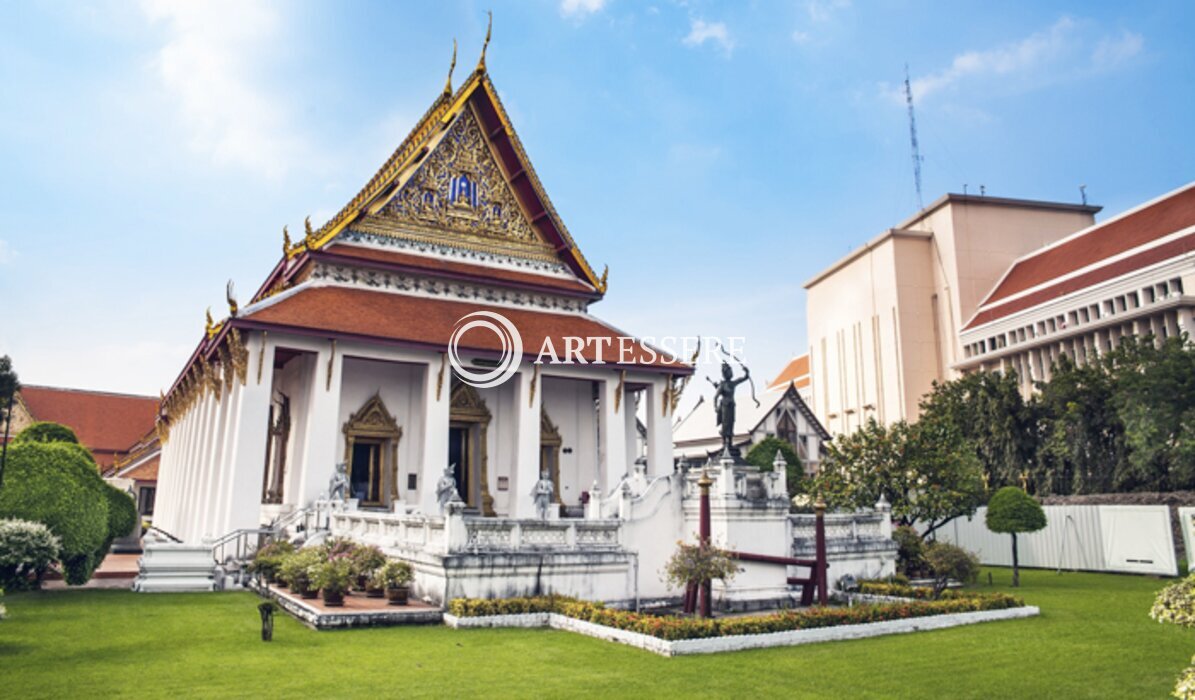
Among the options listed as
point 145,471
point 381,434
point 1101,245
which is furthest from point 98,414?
point 1101,245

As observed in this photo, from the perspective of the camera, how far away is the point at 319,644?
8797mm

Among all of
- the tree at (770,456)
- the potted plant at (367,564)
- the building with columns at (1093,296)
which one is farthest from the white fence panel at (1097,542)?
the potted plant at (367,564)

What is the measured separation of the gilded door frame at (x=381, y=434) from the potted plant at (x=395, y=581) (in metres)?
7.86

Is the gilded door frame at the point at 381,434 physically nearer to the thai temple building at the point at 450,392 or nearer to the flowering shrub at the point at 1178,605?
the thai temple building at the point at 450,392

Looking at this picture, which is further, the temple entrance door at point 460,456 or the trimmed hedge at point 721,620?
the temple entrance door at point 460,456

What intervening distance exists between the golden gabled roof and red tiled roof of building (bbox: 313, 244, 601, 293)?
18.1 inches

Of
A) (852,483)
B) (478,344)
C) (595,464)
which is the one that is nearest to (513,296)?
(478,344)

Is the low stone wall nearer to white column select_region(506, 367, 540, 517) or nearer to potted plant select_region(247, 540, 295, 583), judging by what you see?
potted plant select_region(247, 540, 295, 583)

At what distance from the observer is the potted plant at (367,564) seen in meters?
11.9

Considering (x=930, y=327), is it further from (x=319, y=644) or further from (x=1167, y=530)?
(x=319, y=644)

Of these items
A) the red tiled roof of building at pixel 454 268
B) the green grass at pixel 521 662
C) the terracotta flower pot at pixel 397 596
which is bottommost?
the green grass at pixel 521 662

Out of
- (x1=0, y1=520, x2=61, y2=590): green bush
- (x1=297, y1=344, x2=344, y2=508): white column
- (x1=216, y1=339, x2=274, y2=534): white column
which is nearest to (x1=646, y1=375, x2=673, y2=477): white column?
(x1=297, y1=344, x2=344, y2=508): white column

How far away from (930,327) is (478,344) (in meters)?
40.1

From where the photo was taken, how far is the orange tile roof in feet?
126
